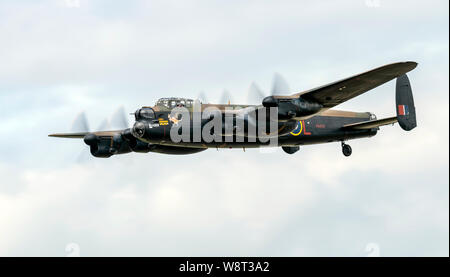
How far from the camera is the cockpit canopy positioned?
3797 centimetres

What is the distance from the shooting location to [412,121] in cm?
4034

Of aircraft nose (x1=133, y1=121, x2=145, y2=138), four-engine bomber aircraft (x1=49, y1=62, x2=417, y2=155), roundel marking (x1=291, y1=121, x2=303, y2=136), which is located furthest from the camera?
roundel marking (x1=291, y1=121, x2=303, y2=136)

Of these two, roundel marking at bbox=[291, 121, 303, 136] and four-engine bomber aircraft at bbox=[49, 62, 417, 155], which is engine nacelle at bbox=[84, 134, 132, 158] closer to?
four-engine bomber aircraft at bbox=[49, 62, 417, 155]

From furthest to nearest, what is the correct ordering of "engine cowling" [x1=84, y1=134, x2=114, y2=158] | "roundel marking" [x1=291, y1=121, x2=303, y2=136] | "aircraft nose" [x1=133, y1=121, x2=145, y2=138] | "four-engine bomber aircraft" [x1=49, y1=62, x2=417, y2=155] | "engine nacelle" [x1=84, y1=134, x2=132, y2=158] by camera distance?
"engine nacelle" [x1=84, y1=134, x2=132, y2=158]
"engine cowling" [x1=84, y1=134, x2=114, y2=158]
"roundel marking" [x1=291, y1=121, x2=303, y2=136]
"aircraft nose" [x1=133, y1=121, x2=145, y2=138]
"four-engine bomber aircraft" [x1=49, y1=62, x2=417, y2=155]

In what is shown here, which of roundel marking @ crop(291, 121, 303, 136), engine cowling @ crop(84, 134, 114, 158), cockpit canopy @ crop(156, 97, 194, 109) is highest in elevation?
cockpit canopy @ crop(156, 97, 194, 109)

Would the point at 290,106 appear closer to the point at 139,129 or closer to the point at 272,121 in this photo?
the point at 272,121

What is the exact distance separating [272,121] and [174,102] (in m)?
5.19

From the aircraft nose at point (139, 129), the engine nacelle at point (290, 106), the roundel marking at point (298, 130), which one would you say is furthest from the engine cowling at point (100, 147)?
the engine nacelle at point (290, 106)

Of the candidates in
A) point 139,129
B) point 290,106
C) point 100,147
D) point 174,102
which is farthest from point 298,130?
point 100,147

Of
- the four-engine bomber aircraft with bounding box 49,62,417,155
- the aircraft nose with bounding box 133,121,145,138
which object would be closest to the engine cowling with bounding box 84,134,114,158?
the four-engine bomber aircraft with bounding box 49,62,417,155

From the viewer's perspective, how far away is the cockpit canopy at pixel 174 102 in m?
38.0

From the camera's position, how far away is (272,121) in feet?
119
